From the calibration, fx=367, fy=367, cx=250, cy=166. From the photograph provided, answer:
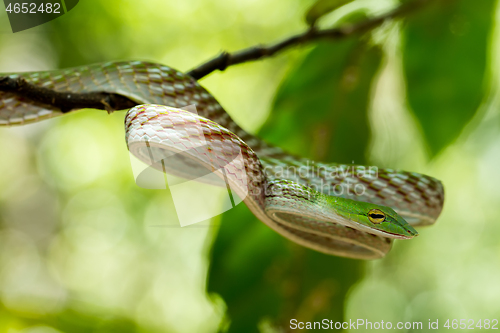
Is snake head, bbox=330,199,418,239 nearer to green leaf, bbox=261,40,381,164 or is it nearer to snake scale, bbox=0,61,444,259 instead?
snake scale, bbox=0,61,444,259

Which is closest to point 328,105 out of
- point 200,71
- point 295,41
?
point 295,41

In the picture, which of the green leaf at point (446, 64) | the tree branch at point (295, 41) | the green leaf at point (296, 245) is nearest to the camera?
the tree branch at point (295, 41)

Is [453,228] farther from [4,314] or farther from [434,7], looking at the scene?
[4,314]

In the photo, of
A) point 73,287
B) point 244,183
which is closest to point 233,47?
point 73,287

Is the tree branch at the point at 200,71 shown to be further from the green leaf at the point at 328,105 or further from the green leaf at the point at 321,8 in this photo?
the green leaf at the point at 328,105

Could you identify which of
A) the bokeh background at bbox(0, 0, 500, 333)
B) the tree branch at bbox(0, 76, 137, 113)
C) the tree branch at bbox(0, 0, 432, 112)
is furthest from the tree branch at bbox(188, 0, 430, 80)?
the tree branch at bbox(0, 76, 137, 113)

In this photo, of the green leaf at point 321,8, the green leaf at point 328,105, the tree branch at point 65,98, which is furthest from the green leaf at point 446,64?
the tree branch at point 65,98
